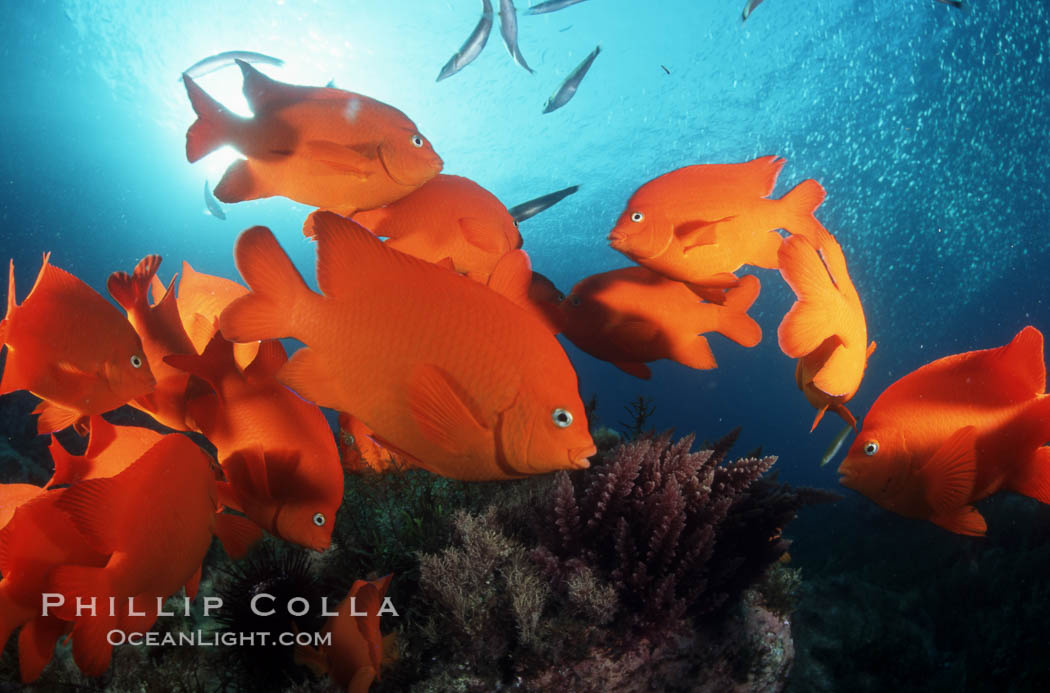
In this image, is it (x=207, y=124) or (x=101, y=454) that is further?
(x=101, y=454)

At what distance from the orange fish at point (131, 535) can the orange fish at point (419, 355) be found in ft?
3.73

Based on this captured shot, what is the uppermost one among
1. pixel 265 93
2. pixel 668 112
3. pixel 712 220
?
pixel 668 112

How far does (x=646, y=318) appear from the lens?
2.91m

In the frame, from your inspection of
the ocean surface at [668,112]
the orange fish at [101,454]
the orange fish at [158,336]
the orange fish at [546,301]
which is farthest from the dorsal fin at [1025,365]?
the ocean surface at [668,112]

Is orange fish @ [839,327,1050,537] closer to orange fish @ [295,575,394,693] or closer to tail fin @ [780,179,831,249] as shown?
tail fin @ [780,179,831,249]

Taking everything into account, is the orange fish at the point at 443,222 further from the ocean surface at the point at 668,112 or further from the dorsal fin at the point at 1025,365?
the ocean surface at the point at 668,112

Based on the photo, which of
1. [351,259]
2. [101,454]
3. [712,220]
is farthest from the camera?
[101,454]

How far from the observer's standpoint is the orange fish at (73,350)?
7.06ft

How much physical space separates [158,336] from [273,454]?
1032 mm

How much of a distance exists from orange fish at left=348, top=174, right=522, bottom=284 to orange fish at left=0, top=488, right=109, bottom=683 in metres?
2.01

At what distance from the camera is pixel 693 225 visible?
7.92 feet

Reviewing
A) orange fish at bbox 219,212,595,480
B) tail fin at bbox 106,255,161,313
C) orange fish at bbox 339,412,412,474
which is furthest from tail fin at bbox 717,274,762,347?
tail fin at bbox 106,255,161,313

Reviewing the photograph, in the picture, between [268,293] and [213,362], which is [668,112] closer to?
[213,362]

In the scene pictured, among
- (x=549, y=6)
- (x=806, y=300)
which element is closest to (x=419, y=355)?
(x=806, y=300)
